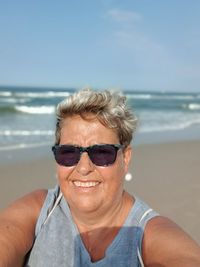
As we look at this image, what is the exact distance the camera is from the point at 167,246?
1.90m

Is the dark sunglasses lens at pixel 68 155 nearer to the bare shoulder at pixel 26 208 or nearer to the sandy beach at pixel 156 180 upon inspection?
the bare shoulder at pixel 26 208

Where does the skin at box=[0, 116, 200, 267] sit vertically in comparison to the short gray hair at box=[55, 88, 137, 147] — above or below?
below

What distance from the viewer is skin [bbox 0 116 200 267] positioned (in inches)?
80.0

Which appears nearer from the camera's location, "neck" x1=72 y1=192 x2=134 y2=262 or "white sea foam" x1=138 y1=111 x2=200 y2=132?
"neck" x1=72 y1=192 x2=134 y2=262

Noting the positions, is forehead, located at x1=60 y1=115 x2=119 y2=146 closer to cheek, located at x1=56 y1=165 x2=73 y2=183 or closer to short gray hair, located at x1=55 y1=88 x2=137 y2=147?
short gray hair, located at x1=55 y1=88 x2=137 y2=147

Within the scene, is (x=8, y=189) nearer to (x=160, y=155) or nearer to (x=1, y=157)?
(x=1, y=157)

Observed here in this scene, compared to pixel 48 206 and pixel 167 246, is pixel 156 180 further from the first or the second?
pixel 167 246

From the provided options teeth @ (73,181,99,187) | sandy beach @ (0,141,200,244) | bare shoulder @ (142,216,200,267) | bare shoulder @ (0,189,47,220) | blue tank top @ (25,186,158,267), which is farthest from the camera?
sandy beach @ (0,141,200,244)

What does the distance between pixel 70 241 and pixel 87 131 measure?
1.80ft

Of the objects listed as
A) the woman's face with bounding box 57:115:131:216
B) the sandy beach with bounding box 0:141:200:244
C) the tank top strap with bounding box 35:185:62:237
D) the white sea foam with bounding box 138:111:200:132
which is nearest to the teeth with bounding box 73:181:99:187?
the woman's face with bounding box 57:115:131:216

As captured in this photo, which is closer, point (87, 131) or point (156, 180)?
point (87, 131)

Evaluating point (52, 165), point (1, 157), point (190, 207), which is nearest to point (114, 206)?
point (190, 207)

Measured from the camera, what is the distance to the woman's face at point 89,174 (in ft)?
6.82

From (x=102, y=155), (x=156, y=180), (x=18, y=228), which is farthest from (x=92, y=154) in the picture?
(x=156, y=180)
